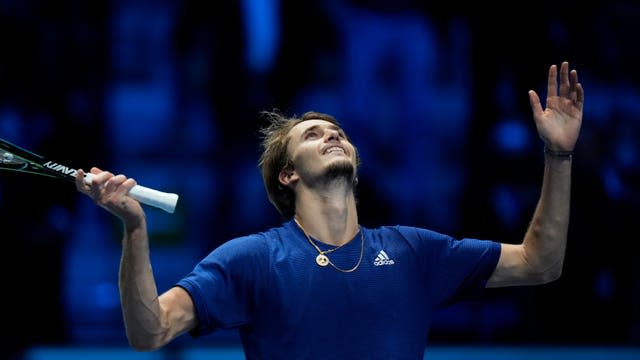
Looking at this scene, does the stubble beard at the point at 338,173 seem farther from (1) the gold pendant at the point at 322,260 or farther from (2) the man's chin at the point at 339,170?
(1) the gold pendant at the point at 322,260

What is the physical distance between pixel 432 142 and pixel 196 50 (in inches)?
71.6


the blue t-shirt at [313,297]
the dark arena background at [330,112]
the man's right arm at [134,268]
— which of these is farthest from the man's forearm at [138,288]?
the dark arena background at [330,112]

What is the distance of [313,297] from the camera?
3.62 metres

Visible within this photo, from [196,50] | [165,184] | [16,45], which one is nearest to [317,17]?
[196,50]

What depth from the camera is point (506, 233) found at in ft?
24.1

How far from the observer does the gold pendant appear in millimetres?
3730

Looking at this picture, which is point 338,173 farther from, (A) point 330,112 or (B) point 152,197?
(A) point 330,112

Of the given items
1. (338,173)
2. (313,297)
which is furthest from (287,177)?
(313,297)

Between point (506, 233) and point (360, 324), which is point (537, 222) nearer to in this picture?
point (360, 324)

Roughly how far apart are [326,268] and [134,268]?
2.44 ft

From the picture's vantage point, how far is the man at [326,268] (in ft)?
11.0

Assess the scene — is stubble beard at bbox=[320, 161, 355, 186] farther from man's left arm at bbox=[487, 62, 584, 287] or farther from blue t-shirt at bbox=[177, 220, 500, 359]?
man's left arm at bbox=[487, 62, 584, 287]

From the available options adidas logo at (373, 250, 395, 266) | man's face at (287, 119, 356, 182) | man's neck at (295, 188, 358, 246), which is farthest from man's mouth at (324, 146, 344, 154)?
adidas logo at (373, 250, 395, 266)

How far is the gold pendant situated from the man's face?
350 millimetres
